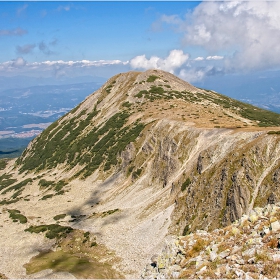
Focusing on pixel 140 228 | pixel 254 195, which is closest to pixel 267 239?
pixel 254 195

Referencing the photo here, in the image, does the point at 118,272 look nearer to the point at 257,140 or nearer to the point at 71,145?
the point at 257,140

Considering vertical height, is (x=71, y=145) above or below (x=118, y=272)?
above

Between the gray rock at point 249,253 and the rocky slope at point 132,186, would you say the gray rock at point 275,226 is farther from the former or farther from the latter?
the rocky slope at point 132,186

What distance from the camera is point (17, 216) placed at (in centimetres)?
7775

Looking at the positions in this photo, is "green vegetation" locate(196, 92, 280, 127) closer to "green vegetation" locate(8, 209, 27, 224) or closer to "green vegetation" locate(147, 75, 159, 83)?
"green vegetation" locate(147, 75, 159, 83)

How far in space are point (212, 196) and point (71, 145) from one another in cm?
8246

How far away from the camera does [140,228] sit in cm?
5528

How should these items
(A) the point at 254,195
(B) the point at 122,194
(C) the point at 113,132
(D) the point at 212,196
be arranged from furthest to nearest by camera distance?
(C) the point at 113,132, (B) the point at 122,194, (D) the point at 212,196, (A) the point at 254,195

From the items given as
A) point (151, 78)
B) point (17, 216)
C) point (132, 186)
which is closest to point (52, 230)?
point (17, 216)

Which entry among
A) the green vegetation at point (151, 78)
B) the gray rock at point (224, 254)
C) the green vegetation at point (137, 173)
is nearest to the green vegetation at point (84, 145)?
the green vegetation at point (137, 173)

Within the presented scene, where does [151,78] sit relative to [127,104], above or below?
above

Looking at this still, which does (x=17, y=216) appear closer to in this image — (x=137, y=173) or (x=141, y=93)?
(x=137, y=173)

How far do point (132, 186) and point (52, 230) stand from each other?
22.5 meters

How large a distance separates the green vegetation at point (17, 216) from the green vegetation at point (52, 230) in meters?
6.83
